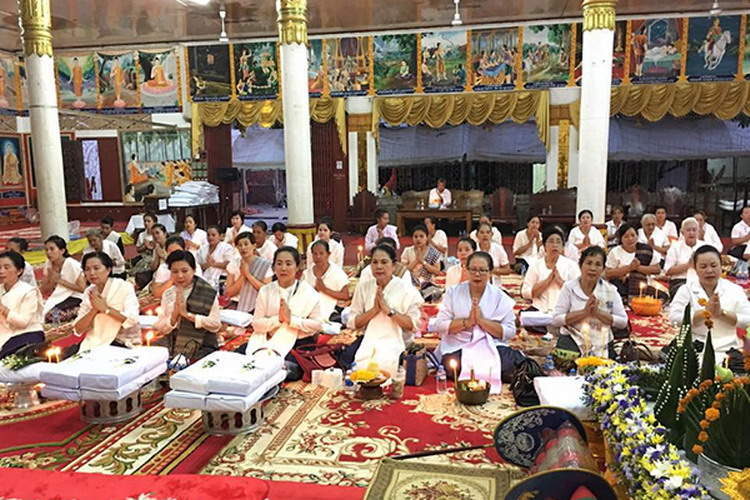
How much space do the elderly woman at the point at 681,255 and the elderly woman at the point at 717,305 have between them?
322cm

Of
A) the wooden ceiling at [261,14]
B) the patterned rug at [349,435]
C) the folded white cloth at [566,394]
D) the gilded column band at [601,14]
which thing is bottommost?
→ the patterned rug at [349,435]

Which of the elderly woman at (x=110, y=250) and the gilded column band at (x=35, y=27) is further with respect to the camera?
the gilded column band at (x=35, y=27)

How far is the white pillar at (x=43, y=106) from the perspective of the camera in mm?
10656

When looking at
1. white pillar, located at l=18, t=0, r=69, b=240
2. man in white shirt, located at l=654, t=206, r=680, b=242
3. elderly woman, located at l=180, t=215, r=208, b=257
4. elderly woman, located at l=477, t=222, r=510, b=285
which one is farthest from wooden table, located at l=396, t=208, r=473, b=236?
white pillar, located at l=18, t=0, r=69, b=240

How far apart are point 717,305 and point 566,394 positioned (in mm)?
2187

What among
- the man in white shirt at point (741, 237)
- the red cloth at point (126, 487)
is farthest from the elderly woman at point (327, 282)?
the man in white shirt at point (741, 237)

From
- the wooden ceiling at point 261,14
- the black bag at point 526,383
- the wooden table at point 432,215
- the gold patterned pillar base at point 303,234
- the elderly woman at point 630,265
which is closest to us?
the black bag at point 526,383

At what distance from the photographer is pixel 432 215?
606 inches

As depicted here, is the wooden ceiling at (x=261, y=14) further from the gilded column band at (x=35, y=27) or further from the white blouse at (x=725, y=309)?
the white blouse at (x=725, y=309)

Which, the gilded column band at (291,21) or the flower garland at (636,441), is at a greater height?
the gilded column band at (291,21)

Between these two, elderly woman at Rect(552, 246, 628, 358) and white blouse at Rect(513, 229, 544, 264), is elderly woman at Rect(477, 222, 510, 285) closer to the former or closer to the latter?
white blouse at Rect(513, 229, 544, 264)

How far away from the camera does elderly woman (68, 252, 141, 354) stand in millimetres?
5680

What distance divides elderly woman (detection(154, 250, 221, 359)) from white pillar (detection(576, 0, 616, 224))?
7.43m

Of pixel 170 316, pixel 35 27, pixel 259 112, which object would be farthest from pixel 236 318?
pixel 259 112
